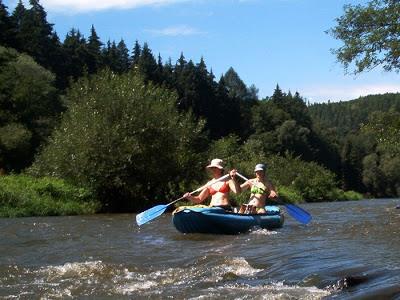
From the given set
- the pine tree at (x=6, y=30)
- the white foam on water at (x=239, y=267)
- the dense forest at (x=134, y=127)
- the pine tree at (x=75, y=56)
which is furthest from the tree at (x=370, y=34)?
the pine tree at (x=75, y=56)

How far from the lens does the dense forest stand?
23.0m

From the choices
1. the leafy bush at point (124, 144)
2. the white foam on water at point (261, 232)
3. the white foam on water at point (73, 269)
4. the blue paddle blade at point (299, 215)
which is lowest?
the white foam on water at point (261, 232)

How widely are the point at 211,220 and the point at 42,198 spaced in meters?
11.3

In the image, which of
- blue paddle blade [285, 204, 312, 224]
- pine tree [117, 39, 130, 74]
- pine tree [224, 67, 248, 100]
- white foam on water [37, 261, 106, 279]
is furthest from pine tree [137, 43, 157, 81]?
white foam on water [37, 261, 106, 279]

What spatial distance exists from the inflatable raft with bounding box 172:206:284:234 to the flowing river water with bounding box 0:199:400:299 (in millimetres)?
190

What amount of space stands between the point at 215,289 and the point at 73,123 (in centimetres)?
1827

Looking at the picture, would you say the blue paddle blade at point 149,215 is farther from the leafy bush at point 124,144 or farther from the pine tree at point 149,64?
the pine tree at point 149,64

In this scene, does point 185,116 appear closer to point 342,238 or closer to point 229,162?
point 229,162

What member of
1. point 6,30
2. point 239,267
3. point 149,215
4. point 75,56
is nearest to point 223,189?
point 149,215

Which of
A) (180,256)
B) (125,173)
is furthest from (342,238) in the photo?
(125,173)

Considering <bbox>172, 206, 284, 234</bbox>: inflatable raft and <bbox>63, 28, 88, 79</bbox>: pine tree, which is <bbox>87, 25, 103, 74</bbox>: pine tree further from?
<bbox>172, 206, 284, 234</bbox>: inflatable raft

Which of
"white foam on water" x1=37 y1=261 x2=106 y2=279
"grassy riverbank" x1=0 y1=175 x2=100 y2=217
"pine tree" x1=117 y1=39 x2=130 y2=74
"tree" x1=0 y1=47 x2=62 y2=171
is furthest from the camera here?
"pine tree" x1=117 y1=39 x2=130 y2=74

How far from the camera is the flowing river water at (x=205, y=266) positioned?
19.8ft

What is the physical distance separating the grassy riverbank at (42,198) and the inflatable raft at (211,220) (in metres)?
9.03
